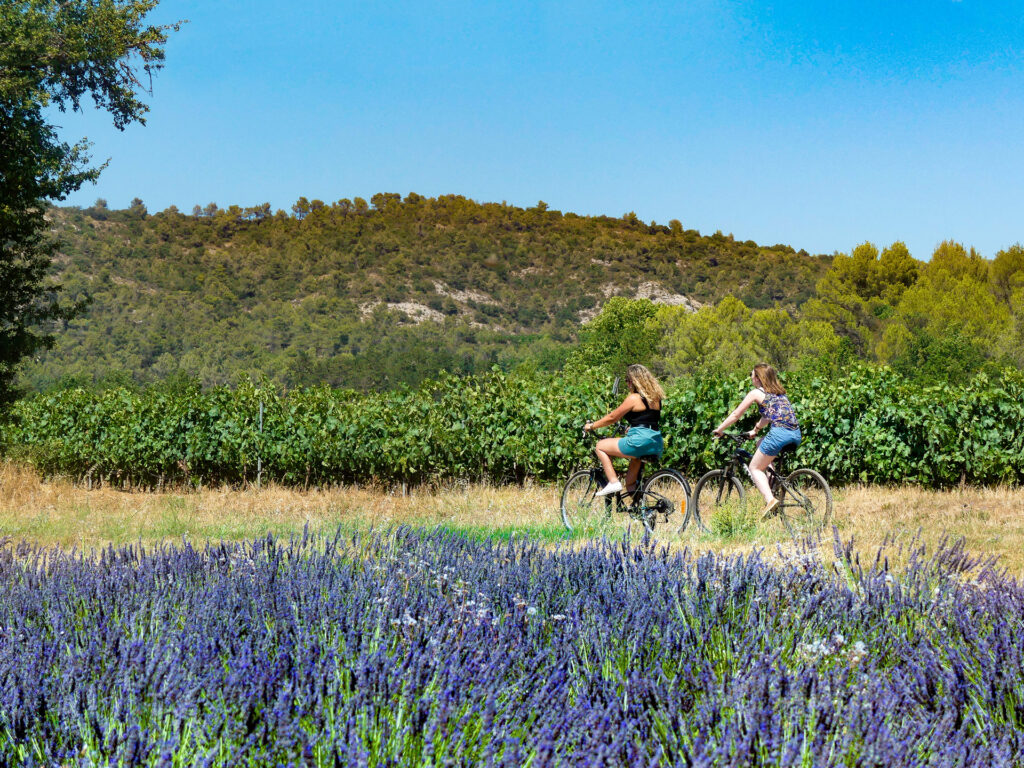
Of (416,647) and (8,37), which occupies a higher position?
(8,37)

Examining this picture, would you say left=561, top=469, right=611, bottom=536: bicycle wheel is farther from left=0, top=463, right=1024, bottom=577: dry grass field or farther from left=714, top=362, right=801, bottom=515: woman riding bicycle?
left=714, top=362, right=801, bottom=515: woman riding bicycle

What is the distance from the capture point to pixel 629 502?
316 inches

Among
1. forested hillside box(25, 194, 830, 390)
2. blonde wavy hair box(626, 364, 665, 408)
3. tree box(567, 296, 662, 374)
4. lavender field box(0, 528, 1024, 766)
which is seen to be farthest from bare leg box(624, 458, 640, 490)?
tree box(567, 296, 662, 374)

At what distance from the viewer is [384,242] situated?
10938 cm

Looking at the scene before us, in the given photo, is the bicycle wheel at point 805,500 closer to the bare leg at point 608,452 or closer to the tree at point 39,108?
the bare leg at point 608,452

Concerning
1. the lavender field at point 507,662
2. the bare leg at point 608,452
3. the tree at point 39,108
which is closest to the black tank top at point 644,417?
the bare leg at point 608,452

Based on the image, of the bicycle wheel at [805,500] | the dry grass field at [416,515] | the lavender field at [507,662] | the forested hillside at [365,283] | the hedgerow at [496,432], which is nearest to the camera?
the lavender field at [507,662]

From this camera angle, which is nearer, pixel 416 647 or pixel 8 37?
pixel 416 647

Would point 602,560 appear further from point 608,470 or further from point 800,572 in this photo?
point 608,470

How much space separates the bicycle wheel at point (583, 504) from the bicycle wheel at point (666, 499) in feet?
1.49

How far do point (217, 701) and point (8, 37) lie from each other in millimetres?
19786

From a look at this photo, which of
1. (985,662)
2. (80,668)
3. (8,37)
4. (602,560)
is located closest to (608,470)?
(602,560)

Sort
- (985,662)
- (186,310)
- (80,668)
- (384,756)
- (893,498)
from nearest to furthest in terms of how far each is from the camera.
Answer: (384,756) < (80,668) < (985,662) < (893,498) < (186,310)

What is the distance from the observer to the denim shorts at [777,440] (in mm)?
7676
